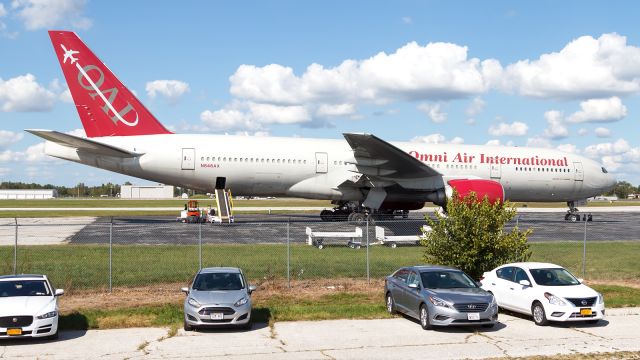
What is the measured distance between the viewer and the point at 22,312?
40.7 ft

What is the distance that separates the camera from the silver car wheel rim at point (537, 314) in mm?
14469

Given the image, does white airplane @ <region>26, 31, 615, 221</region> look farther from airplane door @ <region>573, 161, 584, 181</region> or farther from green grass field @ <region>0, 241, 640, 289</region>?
green grass field @ <region>0, 241, 640, 289</region>

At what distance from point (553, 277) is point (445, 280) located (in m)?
2.76

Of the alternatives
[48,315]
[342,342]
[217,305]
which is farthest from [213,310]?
[48,315]

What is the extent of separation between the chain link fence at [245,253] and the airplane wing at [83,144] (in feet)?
14.0

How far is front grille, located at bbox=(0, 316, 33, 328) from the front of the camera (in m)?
12.2

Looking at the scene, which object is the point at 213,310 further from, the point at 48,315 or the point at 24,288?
the point at 24,288

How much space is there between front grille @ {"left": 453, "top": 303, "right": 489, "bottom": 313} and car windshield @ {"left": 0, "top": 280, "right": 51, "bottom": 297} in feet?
29.5

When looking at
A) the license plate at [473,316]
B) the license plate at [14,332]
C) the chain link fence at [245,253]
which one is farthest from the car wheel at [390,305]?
the license plate at [14,332]

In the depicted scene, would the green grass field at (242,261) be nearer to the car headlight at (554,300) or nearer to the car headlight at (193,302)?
the car headlight at (193,302)

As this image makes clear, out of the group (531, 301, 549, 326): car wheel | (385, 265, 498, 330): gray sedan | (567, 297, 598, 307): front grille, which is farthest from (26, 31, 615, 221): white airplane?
(567, 297, 598, 307): front grille

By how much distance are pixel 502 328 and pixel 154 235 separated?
21.1m

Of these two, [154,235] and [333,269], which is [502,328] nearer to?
[333,269]

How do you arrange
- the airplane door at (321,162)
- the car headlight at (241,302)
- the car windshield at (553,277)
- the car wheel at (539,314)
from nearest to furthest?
the car headlight at (241,302) < the car wheel at (539,314) < the car windshield at (553,277) < the airplane door at (321,162)
